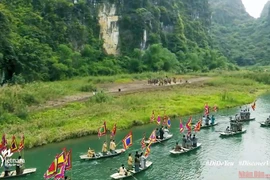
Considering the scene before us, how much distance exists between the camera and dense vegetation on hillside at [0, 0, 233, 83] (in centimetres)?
6206

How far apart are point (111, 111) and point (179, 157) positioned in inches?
564

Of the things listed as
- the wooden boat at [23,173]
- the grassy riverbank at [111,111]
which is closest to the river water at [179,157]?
the wooden boat at [23,173]

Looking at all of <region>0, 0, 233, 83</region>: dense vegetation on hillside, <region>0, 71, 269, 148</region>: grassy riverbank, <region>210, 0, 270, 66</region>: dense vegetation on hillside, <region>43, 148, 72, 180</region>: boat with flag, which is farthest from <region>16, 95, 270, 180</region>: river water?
<region>210, 0, 270, 66</region>: dense vegetation on hillside

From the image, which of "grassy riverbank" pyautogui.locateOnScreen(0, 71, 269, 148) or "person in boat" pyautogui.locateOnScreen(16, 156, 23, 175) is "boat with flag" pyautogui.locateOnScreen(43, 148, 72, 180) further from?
"grassy riverbank" pyautogui.locateOnScreen(0, 71, 269, 148)

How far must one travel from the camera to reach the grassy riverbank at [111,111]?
111 feet

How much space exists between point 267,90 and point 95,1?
4558cm

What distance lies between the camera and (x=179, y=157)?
28.6m

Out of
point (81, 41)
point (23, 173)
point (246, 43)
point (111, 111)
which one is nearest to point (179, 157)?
point (23, 173)

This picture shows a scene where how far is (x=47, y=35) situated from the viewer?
76.2 m

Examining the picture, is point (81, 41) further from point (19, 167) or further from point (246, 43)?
point (246, 43)

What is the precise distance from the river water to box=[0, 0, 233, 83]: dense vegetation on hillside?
26.8 meters

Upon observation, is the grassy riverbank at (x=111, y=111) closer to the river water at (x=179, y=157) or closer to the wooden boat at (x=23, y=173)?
the river water at (x=179, y=157)

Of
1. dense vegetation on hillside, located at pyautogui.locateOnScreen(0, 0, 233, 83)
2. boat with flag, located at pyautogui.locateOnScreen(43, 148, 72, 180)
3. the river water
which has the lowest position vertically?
the river water

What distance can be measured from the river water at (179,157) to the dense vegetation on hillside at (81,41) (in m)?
26.8
